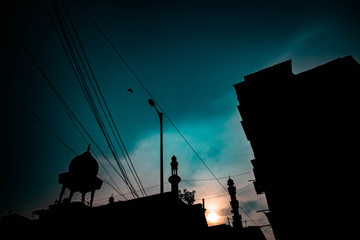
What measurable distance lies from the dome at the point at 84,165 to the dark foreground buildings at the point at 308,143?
41.7 ft

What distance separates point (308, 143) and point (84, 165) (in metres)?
15.7

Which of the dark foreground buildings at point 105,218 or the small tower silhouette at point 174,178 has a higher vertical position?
the small tower silhouette at point 174,178

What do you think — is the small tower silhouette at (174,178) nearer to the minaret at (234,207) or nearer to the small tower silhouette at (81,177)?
the small tower silhouette at (81,177)

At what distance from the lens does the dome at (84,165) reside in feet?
39.2

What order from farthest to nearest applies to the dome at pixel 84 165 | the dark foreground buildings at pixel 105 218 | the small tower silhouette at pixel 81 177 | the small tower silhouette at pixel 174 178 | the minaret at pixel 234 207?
the minaret at pixel 234 207 → the small tower silhouette at pixel 174 178 → the dome at pixel 84 165 → the small tower silhouette at pixel 81 177 → the dark foreground buildings at pixel 105 218

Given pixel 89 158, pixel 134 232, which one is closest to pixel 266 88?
pixel 134 232

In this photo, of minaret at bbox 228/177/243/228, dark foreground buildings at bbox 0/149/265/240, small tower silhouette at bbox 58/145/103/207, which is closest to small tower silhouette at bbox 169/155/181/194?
dark foreground buildings at bbox 0/149/265/240

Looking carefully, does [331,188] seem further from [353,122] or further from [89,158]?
[89,158]

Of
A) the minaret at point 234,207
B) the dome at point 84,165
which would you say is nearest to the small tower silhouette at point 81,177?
the dome at point 84,165

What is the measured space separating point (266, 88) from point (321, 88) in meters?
3.38

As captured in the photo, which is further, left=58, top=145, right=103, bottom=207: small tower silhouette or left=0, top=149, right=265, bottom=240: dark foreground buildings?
left=58, top=145, right=103, bottom=207: small tower silhouette

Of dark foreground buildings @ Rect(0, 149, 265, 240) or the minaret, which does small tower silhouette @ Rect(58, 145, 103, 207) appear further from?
the minaret

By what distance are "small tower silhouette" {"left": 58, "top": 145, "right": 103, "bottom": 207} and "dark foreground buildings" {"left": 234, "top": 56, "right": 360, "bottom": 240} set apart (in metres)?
12.5

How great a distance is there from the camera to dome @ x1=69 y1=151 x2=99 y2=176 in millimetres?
11935
